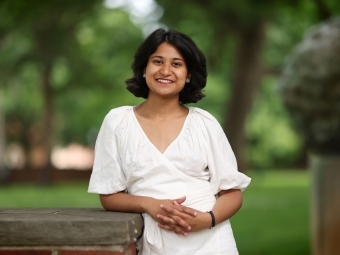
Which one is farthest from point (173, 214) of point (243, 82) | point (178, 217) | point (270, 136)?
point (270, 136)

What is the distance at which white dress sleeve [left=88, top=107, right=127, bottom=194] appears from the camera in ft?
10.6

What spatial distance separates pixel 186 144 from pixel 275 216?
41.9ft

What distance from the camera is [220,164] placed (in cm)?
322

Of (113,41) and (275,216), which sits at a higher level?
(113,41)

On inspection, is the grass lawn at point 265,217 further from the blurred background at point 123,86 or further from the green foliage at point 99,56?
the green foliage at point 99,56

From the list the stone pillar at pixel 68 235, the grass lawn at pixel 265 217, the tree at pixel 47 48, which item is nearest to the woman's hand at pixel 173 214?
the stone pillar at pixel 68 235

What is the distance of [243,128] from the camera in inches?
874

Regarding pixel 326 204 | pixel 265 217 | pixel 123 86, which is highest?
pixel 123 86

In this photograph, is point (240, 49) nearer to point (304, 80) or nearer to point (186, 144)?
point (304, 80)

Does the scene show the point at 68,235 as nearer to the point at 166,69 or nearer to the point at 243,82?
the point at 166,69

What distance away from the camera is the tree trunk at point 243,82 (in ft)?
67.6

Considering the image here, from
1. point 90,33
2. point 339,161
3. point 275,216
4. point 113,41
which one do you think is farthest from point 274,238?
point 90,33

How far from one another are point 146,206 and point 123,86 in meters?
27.9

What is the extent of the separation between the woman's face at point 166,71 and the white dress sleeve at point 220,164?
0.20m
